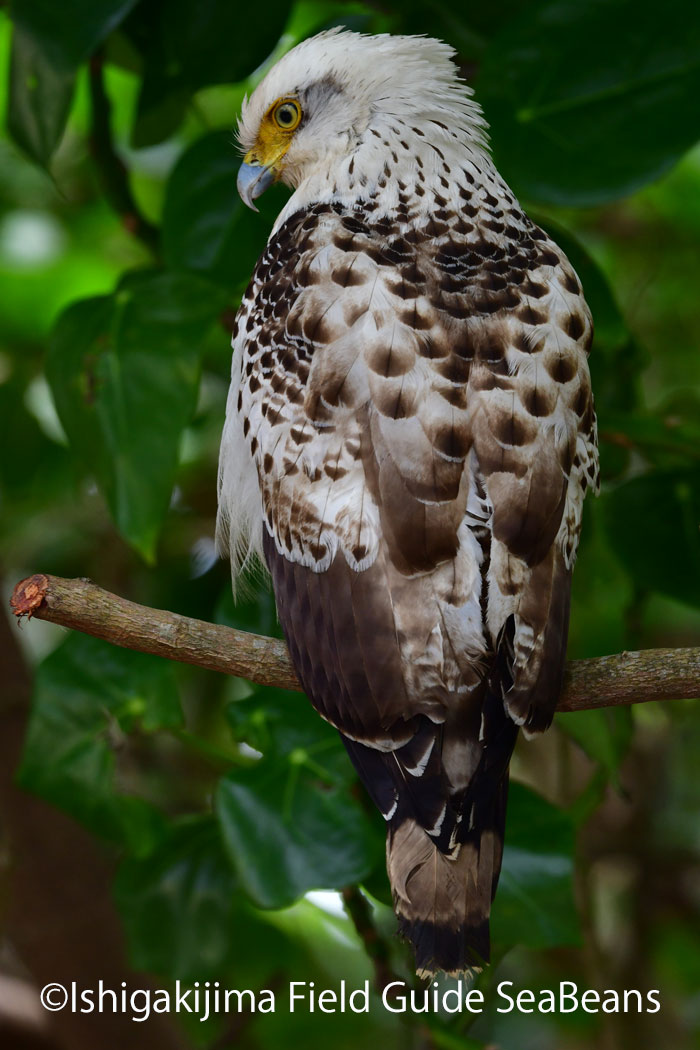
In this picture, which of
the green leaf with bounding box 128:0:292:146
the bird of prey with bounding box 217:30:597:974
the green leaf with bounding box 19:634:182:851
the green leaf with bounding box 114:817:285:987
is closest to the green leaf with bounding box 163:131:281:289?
the green leaf with bounding box 128:0:292:146

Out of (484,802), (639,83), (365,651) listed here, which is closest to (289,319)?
(365,651)

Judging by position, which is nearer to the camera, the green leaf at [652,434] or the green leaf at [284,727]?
the green leaf at [284,727]

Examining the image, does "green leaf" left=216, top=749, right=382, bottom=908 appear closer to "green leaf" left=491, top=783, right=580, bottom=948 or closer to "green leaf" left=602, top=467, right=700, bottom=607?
Result: "green leaf" left=491, top=783, right=580, bottom=948

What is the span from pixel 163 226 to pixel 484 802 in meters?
1.04

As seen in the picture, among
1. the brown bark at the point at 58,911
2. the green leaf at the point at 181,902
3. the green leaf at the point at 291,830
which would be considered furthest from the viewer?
the brown bark at the point at 58,911

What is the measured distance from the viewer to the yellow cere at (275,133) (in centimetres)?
140

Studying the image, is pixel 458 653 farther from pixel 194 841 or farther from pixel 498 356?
pixel 194 841

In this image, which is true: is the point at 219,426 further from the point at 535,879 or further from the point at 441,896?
the point at 441,896

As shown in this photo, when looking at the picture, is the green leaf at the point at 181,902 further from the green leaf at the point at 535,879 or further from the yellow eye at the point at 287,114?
the yellow eye at the point at 287,114

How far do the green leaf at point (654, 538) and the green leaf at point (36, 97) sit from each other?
3.22ft

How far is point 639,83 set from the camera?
1653mm

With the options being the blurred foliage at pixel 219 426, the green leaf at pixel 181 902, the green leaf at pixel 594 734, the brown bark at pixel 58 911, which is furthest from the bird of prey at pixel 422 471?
the brown bark at pixel 58 911

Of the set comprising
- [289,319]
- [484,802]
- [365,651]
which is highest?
[289,319]

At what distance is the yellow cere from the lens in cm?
140
